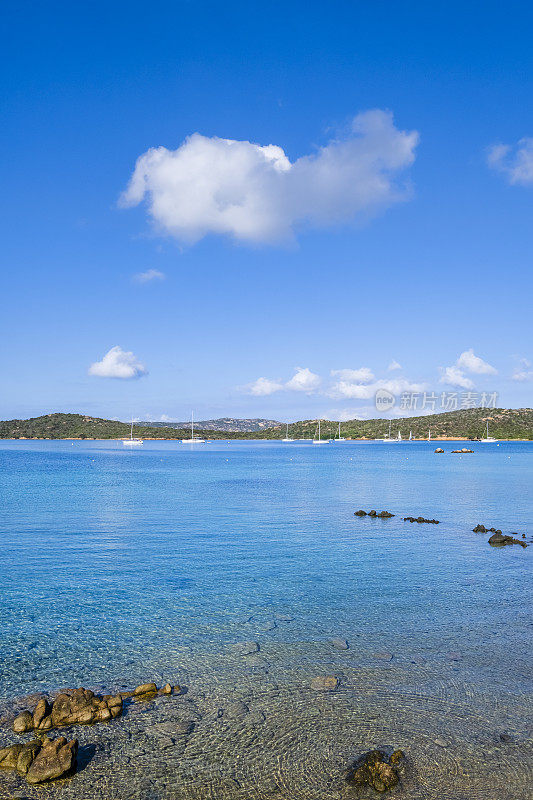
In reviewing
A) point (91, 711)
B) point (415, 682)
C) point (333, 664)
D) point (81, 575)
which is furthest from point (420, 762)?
point (81, 575)

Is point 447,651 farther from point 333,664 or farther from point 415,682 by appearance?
point 333,664

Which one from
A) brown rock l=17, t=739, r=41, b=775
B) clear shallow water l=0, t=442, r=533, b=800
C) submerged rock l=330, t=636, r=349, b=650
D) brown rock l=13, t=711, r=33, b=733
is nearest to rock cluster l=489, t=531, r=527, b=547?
clear shallow water l=0, t=442, r=533, b=800

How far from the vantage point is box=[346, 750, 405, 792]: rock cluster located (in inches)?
374

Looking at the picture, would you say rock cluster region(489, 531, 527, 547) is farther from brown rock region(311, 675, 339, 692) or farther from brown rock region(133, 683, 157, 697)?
brown rock region(133, 683, 157, 697)

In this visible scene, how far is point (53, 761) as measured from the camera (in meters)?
9.80

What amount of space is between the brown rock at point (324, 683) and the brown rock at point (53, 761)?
19.0 feet

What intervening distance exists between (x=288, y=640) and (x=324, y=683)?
10.1 ft

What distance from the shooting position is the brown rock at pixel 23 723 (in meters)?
11.2

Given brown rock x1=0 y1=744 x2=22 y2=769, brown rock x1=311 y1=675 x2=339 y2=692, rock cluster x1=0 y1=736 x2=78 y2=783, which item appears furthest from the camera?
brown rock x1=311 y1=675 x2=339 y2=692

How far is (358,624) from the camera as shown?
1788cm

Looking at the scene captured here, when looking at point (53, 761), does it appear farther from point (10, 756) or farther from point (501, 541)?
point (501, 541)

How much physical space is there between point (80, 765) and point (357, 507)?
140 feet

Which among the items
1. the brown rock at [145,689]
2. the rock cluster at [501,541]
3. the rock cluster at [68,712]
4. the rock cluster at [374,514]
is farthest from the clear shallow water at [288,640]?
the rock cluster at [374,514]

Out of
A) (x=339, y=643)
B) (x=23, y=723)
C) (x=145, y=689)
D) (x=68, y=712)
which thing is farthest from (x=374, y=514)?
(x=23, y=723)
